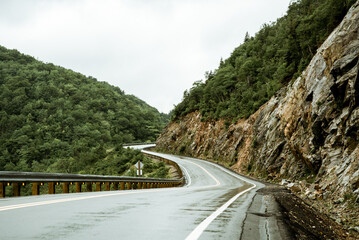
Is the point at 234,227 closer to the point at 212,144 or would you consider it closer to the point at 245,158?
the point at 245,158

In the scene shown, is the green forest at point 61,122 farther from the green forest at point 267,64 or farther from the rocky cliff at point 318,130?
the rocky cliff at point 318,130

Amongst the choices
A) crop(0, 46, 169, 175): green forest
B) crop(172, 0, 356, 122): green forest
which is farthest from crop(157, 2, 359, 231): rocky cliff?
crop(0, 46, 169, 175): green forest

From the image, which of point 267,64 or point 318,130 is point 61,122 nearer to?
point 267,64

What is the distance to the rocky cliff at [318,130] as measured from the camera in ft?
38.1

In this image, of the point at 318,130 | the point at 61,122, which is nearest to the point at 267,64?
the point at 318,130

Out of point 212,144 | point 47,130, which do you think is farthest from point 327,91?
point 47,130

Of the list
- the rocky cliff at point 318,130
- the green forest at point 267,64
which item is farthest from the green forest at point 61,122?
the rocky cliff at point 318,130

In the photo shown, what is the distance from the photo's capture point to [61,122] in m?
95.6

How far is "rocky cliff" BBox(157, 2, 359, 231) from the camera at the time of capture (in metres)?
11.6

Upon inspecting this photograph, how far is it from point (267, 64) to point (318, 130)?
3614 cm

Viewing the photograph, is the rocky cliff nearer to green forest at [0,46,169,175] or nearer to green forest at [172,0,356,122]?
green forest at [172,0,356,122]

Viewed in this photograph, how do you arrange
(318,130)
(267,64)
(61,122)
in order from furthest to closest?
(61,122) → (267,64) → (318,130)

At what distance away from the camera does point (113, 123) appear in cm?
11050

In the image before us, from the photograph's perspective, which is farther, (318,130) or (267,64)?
(267,64)
